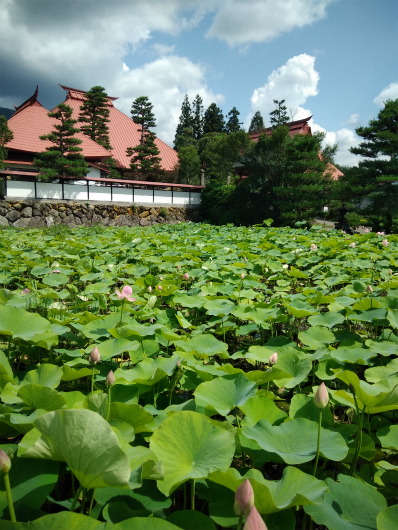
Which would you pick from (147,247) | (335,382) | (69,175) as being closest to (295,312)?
(335,382)

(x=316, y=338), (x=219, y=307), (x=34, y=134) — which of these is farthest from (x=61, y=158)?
(x=316, y=338)

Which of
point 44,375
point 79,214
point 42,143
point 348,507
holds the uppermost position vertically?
point 42,143

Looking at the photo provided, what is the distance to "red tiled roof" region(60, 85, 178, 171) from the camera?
18.9m

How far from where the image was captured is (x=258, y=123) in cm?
3375

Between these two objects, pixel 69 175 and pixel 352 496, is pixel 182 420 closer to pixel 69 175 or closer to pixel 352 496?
pixel 352 496

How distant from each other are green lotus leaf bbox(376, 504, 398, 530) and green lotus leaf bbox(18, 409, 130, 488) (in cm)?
Result: 39

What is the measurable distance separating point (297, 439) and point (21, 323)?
3.13 feet

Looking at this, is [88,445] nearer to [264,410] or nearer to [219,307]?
[264,410]

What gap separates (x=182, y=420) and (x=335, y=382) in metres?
0.84

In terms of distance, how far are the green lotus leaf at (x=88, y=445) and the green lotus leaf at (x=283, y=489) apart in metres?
0.17

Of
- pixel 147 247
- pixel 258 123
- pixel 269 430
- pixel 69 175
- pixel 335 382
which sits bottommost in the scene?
pixel 335 382

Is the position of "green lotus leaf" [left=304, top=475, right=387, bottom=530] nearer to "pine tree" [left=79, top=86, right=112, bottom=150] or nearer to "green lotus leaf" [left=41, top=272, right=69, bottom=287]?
"green lotus leaf" [left=41, top=272, right=69, bottom=287]

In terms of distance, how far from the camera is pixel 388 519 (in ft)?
1.82

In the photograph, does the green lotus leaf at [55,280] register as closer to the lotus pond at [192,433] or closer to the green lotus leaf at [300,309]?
the lotus pond at [192,433]
